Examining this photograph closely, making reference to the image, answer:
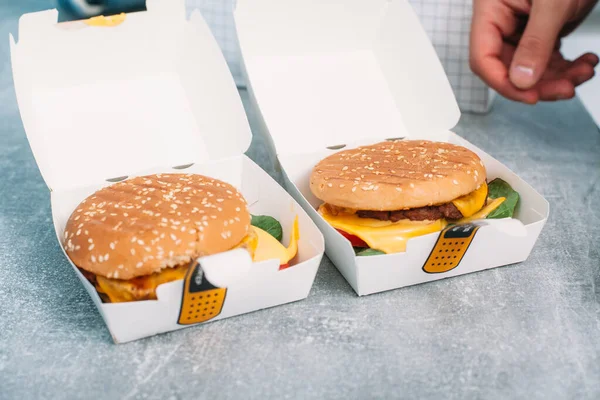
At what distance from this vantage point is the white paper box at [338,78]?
7.75 ft

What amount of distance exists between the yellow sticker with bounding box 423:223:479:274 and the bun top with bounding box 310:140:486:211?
0.45ft

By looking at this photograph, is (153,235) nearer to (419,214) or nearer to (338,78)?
(419,214)

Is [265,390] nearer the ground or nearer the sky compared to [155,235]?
nearer the ground

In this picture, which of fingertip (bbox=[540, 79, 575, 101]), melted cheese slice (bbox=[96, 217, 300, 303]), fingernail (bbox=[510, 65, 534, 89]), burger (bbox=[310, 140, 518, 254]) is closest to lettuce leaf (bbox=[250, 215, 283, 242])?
burger (bbox=[310, 140, 518, 254])

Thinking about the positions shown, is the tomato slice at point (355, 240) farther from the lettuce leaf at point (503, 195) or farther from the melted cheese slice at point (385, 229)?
the lettuce leaf at point (503, 195)

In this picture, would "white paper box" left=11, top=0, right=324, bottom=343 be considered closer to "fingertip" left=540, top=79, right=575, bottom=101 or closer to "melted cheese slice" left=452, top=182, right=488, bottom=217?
"melted cheese slice" left=452, top=182, right=488, bottom=217

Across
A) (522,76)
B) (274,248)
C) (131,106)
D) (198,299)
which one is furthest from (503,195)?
(131,106)

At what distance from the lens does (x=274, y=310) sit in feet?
5.52

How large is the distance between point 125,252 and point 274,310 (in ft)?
1.33

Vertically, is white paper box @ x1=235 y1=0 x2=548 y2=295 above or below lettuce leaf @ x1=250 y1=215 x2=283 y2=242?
above

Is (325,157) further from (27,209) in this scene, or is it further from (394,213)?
(27,209)

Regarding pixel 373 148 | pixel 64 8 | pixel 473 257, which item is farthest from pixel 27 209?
pixel 473 257

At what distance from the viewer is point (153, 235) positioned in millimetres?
1561

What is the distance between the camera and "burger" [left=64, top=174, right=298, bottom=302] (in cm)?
154
